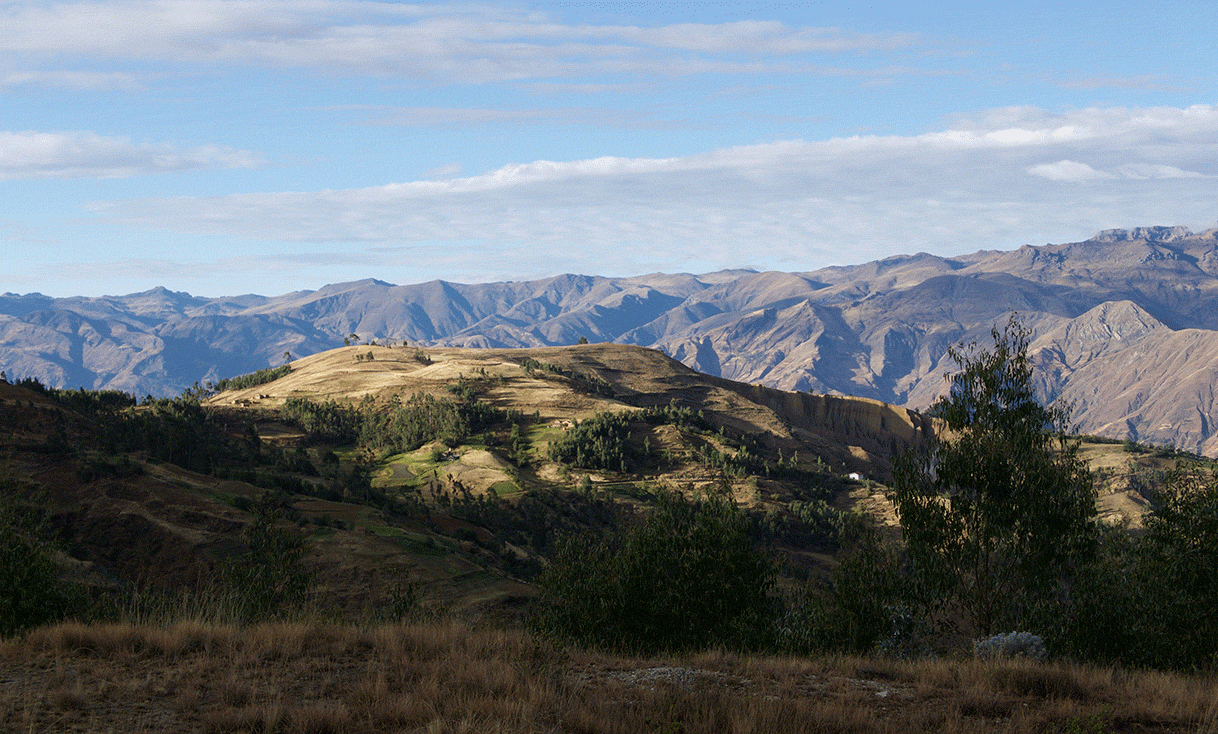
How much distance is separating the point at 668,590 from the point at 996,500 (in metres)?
11.2

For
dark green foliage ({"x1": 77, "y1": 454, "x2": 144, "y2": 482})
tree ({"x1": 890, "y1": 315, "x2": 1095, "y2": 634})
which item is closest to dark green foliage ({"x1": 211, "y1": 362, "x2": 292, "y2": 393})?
dark green foliage ({"x1": 77, "y1": 454, "x2": 144, "y2": 482})

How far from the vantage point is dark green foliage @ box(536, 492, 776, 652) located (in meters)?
25.9

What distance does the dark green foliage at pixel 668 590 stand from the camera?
2594cm

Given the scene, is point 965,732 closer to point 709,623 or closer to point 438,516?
point 709,623

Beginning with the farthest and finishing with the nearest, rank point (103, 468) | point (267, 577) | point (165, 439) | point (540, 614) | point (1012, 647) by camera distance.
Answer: point (165, 439), point (103, 468), point (540, 614), point (267, 577), point (1012, 647)

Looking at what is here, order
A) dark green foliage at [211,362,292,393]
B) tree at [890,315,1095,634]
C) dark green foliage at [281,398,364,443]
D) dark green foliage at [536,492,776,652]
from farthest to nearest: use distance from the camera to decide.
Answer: dark green foliage at [211,362,292,393], dark green foliage at [281,398,364,443], dark green foliage at [536,492,776,652], tree at [890,315,1095,634]

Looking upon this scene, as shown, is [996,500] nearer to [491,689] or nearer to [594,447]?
[491,689]

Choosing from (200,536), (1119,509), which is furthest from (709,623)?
(1119,509)

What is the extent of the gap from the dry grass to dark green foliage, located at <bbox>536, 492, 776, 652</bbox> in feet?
29.1

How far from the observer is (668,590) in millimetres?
26781

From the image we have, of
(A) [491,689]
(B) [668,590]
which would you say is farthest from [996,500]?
(A) [491,689]

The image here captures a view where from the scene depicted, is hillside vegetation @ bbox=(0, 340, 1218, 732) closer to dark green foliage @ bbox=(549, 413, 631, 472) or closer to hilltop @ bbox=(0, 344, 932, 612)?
hilltop @ bbox=(0, 344, 932, 612)

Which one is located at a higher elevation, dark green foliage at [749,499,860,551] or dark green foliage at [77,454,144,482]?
dark green foliage at [77,454,144,482]

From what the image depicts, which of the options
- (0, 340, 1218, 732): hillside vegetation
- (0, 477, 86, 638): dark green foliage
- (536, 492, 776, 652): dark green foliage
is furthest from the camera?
(536, 492, 776, 652): dark green foliage
